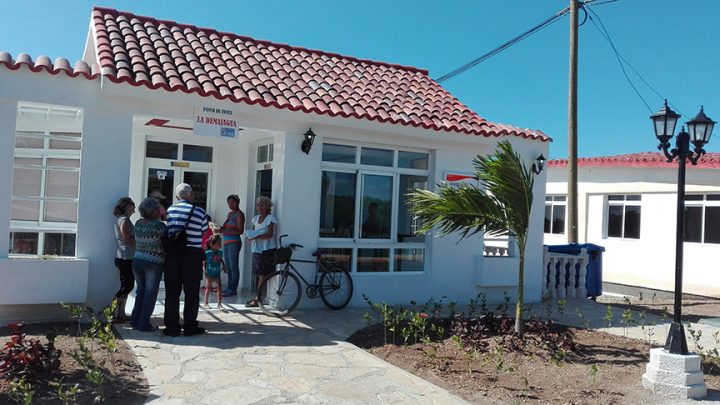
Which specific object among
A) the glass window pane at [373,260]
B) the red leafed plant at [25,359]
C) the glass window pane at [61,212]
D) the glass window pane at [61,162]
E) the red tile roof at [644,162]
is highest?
the red tile roof at [644,162]

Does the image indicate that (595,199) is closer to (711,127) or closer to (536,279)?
(536,279)

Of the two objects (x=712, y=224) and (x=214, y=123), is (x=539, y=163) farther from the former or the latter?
(x=712, y=224)

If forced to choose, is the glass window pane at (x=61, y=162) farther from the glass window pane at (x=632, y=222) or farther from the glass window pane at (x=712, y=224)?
the glass window pane at (x=632, y=222)

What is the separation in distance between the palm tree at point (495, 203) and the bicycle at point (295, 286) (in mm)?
2182

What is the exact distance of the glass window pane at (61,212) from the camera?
8.39 metres

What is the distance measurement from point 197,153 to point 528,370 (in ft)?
21.3

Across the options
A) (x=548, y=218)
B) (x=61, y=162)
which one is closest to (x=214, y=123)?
(x=61, y=162)

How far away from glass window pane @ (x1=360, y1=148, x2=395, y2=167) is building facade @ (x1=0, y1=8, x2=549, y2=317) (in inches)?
0.7

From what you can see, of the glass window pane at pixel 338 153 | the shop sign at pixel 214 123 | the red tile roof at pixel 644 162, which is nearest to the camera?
the shop sign at pixel 214 123

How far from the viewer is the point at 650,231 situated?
16.3m

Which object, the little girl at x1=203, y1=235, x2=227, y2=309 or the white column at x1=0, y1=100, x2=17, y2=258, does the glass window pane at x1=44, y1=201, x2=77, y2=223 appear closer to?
the white column at x1=0, y1=100, x2=17, y2=258

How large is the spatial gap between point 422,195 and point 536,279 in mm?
4567

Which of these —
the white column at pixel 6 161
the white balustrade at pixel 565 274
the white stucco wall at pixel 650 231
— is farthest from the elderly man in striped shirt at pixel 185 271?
the white stucco wall at pixel 650 231

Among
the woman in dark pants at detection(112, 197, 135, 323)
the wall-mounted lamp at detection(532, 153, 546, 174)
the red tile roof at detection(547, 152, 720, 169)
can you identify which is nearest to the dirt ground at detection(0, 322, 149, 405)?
the woman in dark pants at detection(112, 197, 135, 323)
